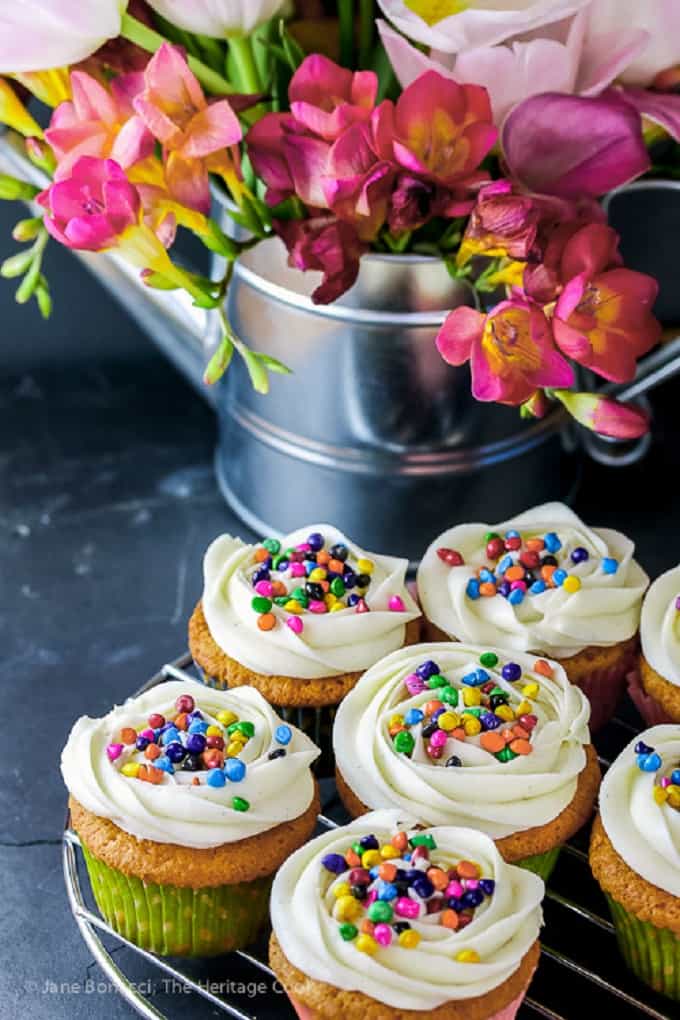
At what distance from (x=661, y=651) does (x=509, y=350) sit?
341 mm

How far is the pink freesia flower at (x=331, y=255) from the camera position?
48.9 inches

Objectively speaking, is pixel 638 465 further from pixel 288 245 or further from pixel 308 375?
pixel 288 245

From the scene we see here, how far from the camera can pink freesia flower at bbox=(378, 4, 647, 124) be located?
121 cm

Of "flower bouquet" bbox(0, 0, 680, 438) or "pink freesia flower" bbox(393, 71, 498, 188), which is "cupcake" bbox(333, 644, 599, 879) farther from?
"pink freesia flower" bbox(393, 71, 498, 188)

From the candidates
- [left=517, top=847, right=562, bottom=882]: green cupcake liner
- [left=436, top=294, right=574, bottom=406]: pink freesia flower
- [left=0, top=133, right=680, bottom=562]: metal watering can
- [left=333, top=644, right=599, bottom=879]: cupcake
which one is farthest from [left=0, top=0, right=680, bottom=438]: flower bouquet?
[left=517, top=847, right=562, bottom=882]: green cupcake liner

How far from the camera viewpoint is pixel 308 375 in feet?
4.87

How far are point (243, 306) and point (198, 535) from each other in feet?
1.11

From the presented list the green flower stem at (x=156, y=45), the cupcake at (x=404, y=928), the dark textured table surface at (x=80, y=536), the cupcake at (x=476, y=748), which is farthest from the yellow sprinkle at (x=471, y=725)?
the green flower stem at (x=156, y=45)

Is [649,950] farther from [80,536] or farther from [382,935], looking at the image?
[80,536]

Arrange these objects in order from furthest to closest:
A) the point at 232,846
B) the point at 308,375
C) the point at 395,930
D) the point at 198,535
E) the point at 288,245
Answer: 1. the point at 198,535
2. the point at 308,375
3. the point at 288,245
4. the point at 232,846
5. the point at 395,930

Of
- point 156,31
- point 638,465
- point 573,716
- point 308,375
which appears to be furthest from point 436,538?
point 156,31

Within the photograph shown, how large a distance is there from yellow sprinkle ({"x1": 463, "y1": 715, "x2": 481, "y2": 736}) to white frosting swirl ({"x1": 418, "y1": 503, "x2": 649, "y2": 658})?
5.7 inches

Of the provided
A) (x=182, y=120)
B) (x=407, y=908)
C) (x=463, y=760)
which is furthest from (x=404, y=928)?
(x=182, y=120)

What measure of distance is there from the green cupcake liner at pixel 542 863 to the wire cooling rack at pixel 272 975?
2 cm
